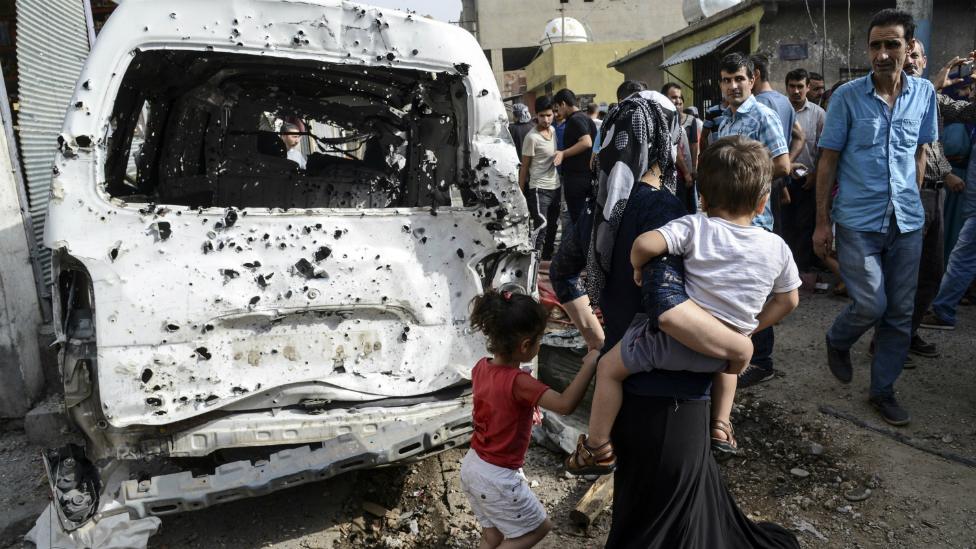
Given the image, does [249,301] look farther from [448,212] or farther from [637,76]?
[637,76]

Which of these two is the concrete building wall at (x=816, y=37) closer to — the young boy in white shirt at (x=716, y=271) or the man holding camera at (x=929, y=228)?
the man holding camera at (x=929, y=228)

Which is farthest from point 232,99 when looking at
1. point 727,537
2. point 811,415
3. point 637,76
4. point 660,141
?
point 637,76

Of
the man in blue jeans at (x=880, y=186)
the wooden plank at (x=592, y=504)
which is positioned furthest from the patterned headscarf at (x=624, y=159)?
the man in blue jeans at (x=880, y=186)

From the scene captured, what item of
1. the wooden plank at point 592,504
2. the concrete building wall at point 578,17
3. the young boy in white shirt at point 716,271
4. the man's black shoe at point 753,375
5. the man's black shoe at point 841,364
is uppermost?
the concrete building wall at point 578,17

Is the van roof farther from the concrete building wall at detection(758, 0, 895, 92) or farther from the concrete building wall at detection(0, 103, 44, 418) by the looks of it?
the concrete building wall at detection(758, 0, 895, 92)

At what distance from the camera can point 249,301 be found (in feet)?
8.29

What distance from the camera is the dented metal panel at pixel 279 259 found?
7.88 ft

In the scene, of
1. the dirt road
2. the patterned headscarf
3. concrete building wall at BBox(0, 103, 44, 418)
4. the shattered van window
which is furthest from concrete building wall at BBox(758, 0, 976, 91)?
Result: concrete building wall at BBox(0, 103, 44, 418)

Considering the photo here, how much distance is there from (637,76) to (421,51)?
15.0m

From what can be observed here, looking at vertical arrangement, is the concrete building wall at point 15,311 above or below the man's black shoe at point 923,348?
above

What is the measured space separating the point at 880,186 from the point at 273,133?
11.4 feet

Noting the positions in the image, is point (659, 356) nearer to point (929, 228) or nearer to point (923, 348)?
point (929, 228)

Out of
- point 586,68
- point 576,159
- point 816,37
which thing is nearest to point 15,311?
point 576,159

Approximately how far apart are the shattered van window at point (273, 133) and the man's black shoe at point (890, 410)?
251cm
